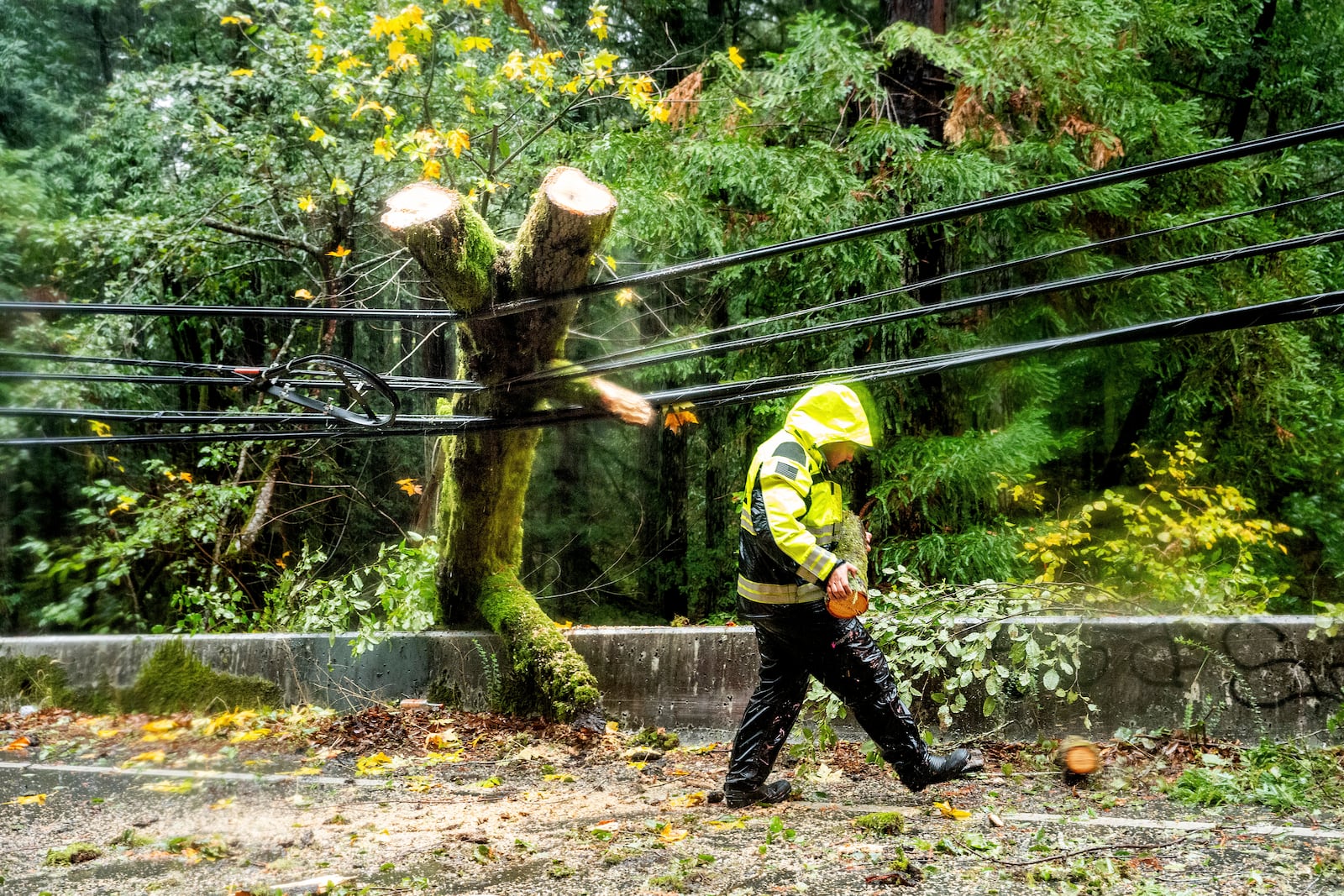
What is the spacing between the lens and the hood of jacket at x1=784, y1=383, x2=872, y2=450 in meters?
4.56

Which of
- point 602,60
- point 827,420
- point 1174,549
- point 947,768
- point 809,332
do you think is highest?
point 602,60

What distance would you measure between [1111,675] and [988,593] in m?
0.84

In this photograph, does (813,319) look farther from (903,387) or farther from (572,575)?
(572,575)

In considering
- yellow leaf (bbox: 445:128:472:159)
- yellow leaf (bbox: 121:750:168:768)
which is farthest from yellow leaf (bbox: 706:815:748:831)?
yellow leaf (bbox: 445:128:472:159)

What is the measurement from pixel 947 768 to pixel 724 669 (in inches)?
76.6

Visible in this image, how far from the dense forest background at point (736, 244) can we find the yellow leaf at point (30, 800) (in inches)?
91.5

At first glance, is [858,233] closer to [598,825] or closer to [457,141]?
[598,825]

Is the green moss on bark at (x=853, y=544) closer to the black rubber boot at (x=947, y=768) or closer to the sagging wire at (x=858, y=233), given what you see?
the black rubber boot at (x=947, y=768)

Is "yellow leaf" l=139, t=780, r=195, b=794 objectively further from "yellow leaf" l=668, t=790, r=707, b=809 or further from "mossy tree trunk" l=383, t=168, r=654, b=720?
"yellow leaf" l=668, t=790, r=707, b=809

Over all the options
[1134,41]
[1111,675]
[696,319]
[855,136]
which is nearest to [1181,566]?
[1111,675]

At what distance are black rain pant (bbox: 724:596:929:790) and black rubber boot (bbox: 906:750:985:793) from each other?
0.09 ft

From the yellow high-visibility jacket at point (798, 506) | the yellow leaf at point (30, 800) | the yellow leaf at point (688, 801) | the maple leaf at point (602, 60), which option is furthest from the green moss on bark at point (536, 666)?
the maple leaf at point (602, 60)

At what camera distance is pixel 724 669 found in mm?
6352

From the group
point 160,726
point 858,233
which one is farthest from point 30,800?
point 858,233
